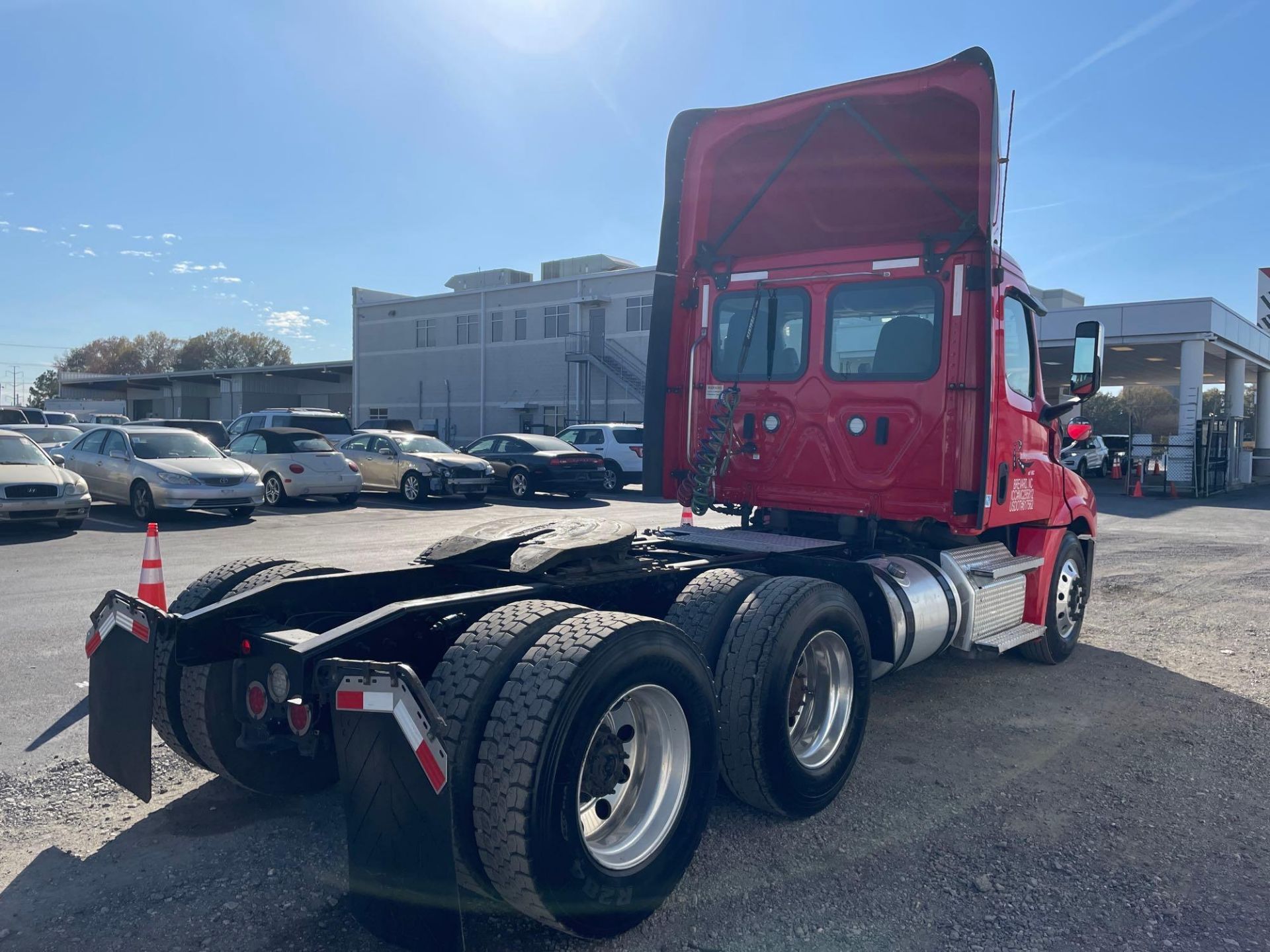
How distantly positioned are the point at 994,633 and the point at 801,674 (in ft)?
7.95

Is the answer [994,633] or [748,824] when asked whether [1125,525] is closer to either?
Answer: [994,633]

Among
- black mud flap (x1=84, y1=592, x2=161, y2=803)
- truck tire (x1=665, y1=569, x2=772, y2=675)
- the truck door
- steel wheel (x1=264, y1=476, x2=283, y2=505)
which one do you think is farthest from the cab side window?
steel wheel (x1=264, y1=476, x2=283, y2=505)

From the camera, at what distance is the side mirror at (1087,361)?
629 cm

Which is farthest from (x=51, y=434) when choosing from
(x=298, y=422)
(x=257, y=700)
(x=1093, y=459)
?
(x=1093, y=459)

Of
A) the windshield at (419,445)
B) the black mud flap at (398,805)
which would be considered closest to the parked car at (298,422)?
the windshield at (419,445)

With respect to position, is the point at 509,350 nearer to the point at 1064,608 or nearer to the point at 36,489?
the point at 36,489

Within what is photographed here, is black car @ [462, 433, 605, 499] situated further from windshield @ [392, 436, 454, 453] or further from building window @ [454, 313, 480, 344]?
building window @ [454, 313, 480, 344]

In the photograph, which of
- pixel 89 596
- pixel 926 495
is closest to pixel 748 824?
pixel 926 495

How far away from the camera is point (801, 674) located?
4.11m

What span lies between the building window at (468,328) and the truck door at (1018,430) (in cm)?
4585

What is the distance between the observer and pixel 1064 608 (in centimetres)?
677

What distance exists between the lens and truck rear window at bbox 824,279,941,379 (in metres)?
5.46

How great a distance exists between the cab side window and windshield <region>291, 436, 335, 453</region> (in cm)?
1445

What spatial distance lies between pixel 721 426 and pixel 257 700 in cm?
354
